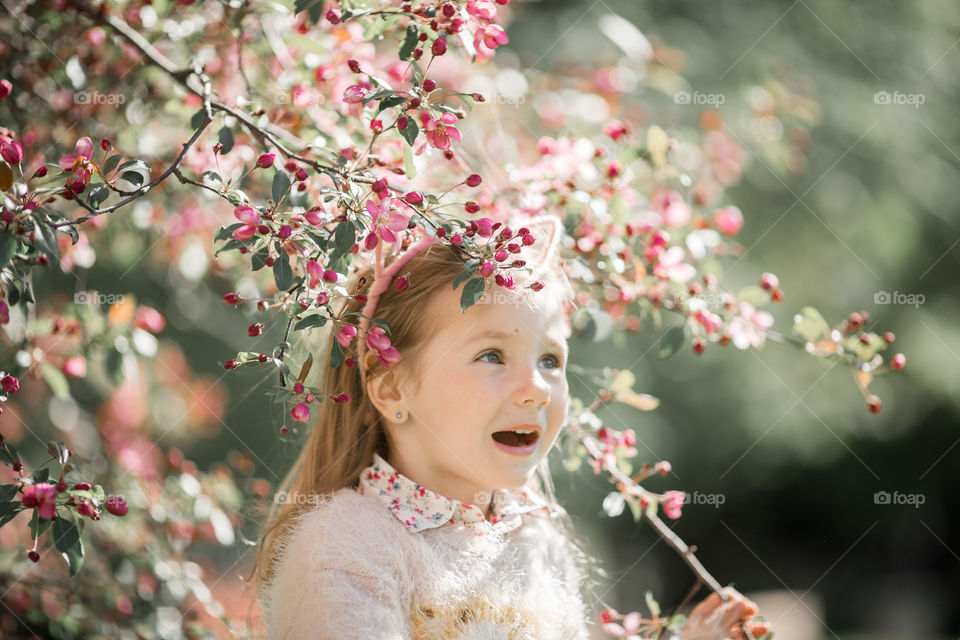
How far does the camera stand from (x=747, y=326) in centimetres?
168

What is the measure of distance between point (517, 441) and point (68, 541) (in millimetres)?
657

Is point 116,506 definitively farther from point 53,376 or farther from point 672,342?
point 672,342

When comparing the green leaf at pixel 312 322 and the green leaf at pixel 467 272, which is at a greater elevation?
the green leaf at pixel 467 272

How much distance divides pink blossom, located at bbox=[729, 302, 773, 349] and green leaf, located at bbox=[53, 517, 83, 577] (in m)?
1.11

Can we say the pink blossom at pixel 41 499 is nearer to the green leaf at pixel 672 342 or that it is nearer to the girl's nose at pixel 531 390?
the girl's nose at pixel 531 390

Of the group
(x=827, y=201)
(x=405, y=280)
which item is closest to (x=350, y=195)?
(x=405, y=280)

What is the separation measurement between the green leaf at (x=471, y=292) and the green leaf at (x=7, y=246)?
0.53 meters

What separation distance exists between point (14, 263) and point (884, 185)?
438 centimetres

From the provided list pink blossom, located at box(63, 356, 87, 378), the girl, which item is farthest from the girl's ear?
pink blossom, located at box(63, 356, 87, 378)

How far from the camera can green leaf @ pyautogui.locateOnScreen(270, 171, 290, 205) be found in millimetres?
1152

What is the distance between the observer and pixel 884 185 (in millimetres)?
4637

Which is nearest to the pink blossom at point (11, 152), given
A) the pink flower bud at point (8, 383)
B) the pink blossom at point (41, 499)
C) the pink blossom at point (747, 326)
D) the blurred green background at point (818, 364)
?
the pink flower bud at point (8, 383)

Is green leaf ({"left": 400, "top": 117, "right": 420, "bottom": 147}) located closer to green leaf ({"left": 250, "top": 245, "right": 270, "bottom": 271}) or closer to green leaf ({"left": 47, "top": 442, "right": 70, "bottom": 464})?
green leaf ({"left": 250, "top": 245, "right": 270, "bottom": 271})

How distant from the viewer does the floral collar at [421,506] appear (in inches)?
56.0
